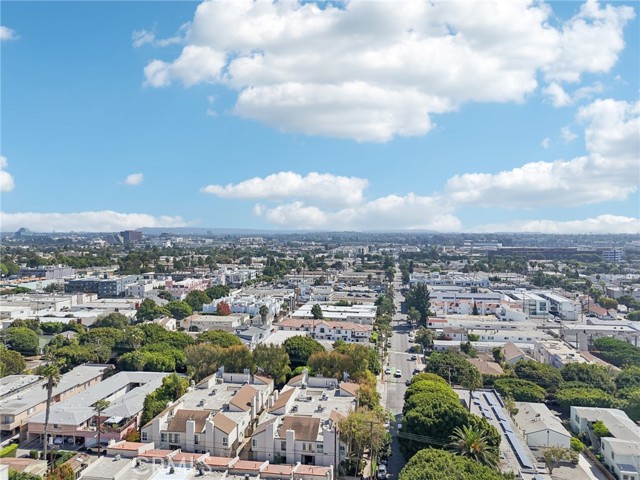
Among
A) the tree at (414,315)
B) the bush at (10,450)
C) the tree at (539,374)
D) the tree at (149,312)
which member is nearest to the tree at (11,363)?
the bush at (10,450)

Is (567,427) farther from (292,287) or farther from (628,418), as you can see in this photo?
(292,287)

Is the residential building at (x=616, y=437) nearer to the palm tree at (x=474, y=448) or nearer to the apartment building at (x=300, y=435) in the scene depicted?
the palm tree at (x=474, y=448)

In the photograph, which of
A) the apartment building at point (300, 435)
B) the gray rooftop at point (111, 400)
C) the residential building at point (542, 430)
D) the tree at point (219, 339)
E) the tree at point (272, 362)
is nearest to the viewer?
the apartment building at point (300, 435)

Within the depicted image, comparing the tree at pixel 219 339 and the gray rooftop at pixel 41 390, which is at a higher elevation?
the tree at pixel 219 339

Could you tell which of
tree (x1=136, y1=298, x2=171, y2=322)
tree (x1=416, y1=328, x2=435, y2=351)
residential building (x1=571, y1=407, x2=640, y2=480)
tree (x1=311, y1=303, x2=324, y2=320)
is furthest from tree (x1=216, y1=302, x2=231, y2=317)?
residential building (x1=571, y1=407, x2=640, y2=480)

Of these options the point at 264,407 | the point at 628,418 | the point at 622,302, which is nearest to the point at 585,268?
the point at 622,302

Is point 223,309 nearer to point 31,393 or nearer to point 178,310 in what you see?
point 178,310
